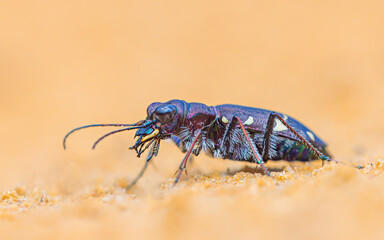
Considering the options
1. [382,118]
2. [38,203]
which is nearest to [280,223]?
[38,203]

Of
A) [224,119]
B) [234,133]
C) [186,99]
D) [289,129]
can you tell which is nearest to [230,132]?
[234,133]

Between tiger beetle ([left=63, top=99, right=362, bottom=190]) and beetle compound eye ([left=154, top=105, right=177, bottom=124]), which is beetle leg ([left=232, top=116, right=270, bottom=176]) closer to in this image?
tiger beetle ([left=63, top=99, right=362, bottom=190])

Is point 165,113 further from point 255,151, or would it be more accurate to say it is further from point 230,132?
point 255,151

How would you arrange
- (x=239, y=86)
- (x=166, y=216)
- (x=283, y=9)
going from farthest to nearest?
(x=283, y=9)
(x=239, y=86)
(x=166, y=216)

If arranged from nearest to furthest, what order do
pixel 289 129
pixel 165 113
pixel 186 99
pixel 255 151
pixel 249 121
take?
pixel 255 151
pixel 165 113
pixel 289 129
pixel 249 121
pixel 186 99

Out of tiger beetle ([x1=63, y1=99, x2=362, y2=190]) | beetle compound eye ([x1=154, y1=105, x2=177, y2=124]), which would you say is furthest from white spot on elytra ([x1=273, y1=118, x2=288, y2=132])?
beetle compound eye ([x1=154, y1=105, x2=177, y2=124])

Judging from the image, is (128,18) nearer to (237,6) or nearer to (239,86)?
(237,6)

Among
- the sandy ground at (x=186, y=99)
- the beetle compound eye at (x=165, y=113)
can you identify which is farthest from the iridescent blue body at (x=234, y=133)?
the sandy ground at (x=186, y=99)
